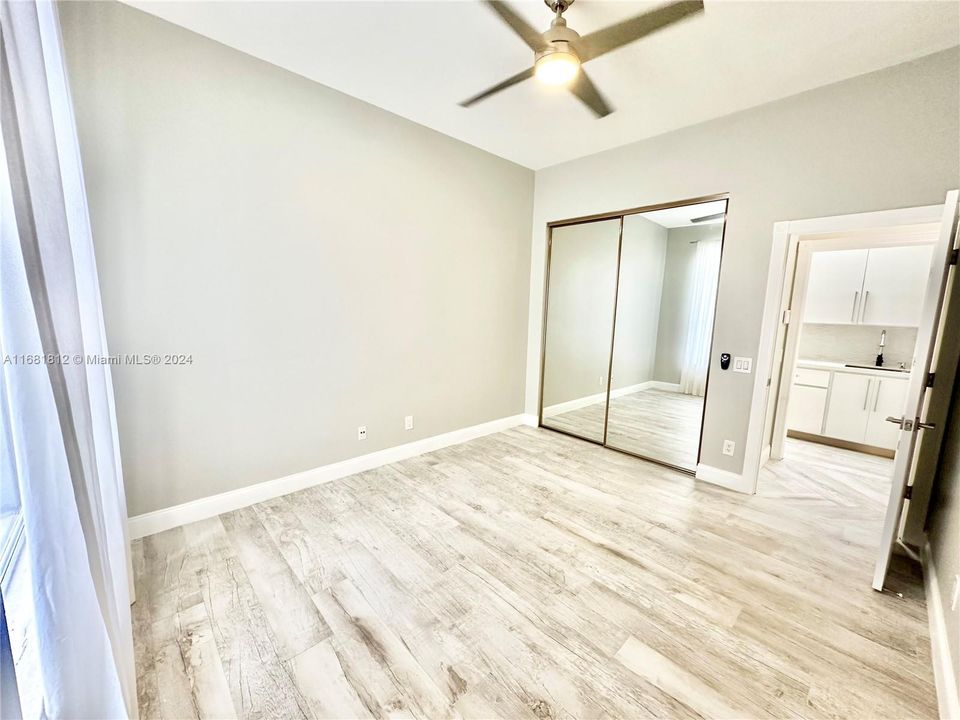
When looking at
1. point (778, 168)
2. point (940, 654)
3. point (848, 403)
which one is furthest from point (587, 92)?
point (848, 403)

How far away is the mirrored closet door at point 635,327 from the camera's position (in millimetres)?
3430

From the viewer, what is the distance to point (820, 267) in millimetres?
4270

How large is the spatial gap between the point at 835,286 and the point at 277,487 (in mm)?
5919

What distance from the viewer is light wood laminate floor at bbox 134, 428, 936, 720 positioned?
1.39 meters

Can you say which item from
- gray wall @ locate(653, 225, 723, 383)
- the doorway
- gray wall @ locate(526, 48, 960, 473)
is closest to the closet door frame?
gray wall @ locate(526, 48, 960, 473)

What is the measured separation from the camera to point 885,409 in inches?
146

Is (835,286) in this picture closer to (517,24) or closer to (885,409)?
(885,409)

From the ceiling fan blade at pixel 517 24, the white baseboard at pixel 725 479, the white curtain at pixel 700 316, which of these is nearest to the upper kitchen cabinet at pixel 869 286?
the white curtain at pixel 700 316

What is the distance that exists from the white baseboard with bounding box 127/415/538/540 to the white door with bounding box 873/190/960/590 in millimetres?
3036

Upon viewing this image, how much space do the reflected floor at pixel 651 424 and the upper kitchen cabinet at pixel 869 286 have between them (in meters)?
2.04

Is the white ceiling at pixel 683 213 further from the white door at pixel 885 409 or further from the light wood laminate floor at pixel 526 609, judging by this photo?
the white door at pixel 885 409

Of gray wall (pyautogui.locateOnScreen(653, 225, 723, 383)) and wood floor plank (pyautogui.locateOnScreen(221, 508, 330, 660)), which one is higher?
gray wall (pyautogui.locateOnScreen(653, 225, 723, 383))

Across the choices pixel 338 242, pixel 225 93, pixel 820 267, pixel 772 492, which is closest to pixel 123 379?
pixel 338 242

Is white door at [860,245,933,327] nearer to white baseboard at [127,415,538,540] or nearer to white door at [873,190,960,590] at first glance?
white door at [873,190,960,590]
